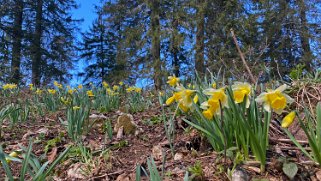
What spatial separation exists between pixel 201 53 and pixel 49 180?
10.8 meters

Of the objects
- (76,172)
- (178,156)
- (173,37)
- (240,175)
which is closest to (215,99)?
(240,175)

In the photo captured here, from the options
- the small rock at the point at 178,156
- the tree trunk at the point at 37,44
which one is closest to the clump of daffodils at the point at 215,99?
the small rock at the point at 178,156

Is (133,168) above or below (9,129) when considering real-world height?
below

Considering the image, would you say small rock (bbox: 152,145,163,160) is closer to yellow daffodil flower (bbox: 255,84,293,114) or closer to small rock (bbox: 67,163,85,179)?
small rock (bbox: 67,163,85,179)

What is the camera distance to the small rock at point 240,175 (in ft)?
4.60

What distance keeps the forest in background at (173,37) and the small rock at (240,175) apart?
30.2ft

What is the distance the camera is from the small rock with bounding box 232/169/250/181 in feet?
4.60

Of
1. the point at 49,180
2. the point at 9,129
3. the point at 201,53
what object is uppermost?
the point at 201,53

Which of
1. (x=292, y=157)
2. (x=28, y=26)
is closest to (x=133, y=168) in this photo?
(x=292, y=157)

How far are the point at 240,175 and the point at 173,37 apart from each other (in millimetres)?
11376

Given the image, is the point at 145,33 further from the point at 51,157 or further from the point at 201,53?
the point at 51,157

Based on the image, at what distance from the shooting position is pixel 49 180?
163 cm

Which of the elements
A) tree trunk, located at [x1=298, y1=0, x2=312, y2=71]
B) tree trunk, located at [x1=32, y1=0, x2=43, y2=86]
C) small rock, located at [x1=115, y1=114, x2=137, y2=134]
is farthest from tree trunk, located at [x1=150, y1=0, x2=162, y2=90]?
small rock, located at [x1=115, y1=114, x2=137, y2=134]

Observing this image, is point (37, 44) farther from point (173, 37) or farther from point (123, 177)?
point (123, 177)
